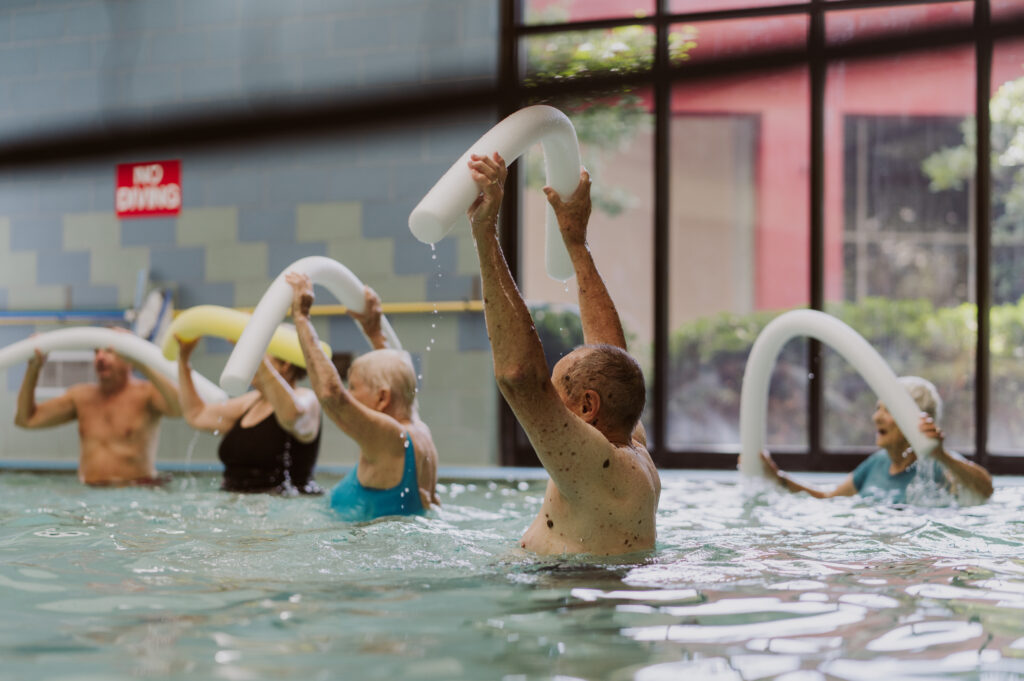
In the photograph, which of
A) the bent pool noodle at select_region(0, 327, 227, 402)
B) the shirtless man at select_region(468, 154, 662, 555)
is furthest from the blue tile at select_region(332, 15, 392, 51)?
the shirtless man at select_region(468, 154, 662, 555)

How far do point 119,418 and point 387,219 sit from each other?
237 cm

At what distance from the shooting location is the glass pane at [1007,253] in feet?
21.1

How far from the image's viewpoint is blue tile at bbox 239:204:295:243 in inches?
286

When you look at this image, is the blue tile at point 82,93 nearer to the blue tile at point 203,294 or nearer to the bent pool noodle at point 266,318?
the blue tile at point 203,294

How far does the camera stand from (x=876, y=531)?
12.0 feet

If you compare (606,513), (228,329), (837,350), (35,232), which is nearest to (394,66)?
(35,232)

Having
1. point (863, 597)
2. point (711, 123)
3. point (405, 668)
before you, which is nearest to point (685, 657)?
point (405, 668)

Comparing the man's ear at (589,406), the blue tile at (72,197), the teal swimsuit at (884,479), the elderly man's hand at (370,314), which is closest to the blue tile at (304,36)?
the blue tile at (72,197)

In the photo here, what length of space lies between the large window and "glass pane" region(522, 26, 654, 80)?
0.01 metres

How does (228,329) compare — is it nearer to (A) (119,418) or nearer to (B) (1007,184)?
(A) (119,418)

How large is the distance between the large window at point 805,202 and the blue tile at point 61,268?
3174mm

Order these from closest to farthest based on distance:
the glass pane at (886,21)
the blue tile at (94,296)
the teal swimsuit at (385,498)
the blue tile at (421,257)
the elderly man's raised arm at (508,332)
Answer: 1. the elderly man's raised arm at (508,332)
2. the teal swimsuit at (385,498)
3. the glass pane at (886,21)
4. the blue tile at (421,257)
5. the blue tile at (94,296)

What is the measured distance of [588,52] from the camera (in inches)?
276

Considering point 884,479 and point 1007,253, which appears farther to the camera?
point 1007,253
